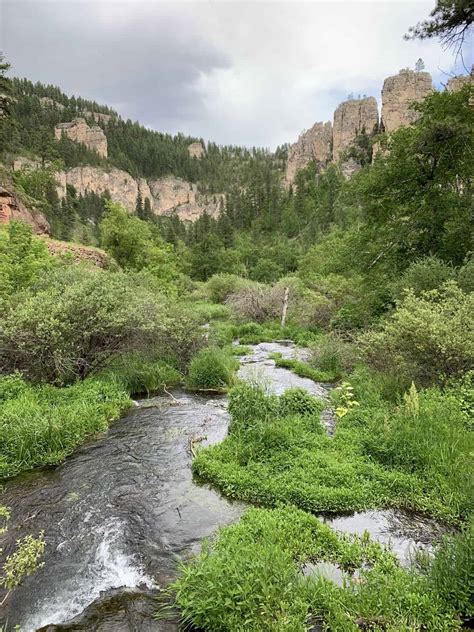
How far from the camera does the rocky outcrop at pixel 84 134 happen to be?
130 meters

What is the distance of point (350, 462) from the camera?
265 inches

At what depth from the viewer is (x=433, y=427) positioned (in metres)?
6.97

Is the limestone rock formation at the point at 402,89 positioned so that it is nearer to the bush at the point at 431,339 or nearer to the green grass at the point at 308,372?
the green grass at the point at 308,372

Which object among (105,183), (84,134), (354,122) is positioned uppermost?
(84,134)

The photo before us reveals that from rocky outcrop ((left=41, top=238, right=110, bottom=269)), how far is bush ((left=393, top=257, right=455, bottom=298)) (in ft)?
48.8

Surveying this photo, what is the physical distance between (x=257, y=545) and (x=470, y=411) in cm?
521

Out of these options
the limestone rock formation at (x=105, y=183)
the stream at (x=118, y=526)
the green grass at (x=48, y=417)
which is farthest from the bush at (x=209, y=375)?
the limestone rock formation at (x=105, y=183)

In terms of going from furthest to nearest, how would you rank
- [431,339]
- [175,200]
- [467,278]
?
1. [175,200]
2. [467,278]
3. [431,339]

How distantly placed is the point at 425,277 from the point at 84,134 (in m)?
148

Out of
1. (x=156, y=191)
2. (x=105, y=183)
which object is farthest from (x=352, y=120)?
(x=105, y=183)

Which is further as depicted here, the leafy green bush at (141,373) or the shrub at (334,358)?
the shrub at (334,358)

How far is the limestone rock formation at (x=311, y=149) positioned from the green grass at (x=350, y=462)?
380 feet

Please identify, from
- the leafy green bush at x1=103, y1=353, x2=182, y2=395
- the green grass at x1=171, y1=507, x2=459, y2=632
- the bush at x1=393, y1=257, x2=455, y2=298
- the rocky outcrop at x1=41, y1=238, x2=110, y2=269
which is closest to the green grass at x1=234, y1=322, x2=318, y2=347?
the bush at x1=393, y1=257, x2=455, y2=298

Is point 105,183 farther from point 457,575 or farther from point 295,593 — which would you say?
point 457,575
